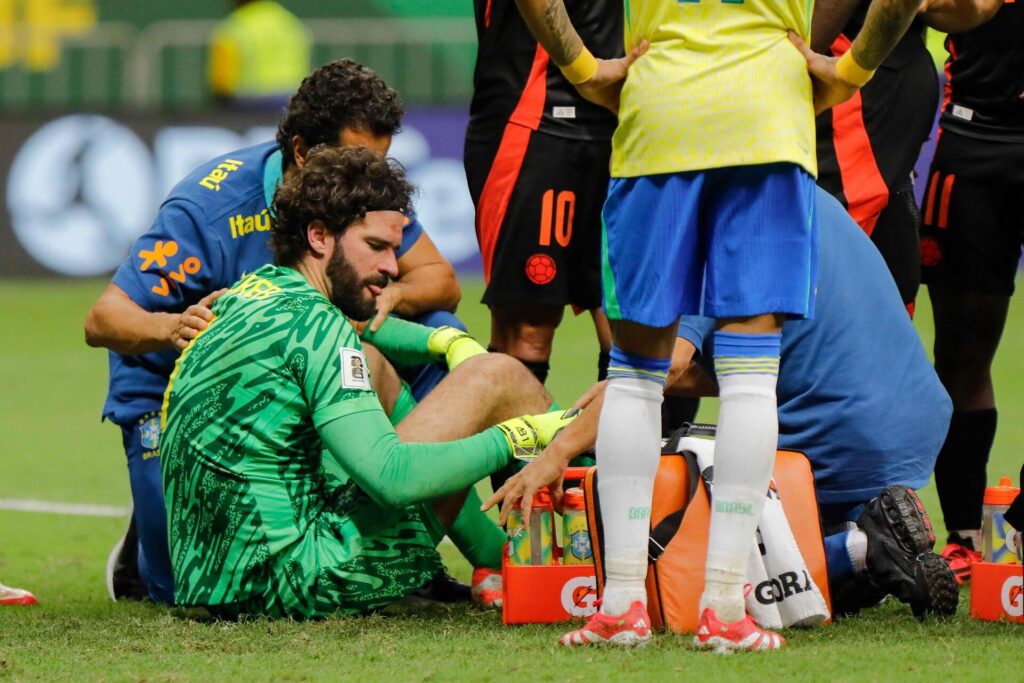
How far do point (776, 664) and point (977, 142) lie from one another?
2400 millimetres

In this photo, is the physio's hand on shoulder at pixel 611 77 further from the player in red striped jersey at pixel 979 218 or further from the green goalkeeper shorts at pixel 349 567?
the player in red striped jersey at pixel 979 218

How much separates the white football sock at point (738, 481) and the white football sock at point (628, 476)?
0.49 feet

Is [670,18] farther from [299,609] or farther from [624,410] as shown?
[299,609]

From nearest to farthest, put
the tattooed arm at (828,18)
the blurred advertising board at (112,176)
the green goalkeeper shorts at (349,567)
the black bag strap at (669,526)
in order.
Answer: the black bag strap at (669,526) → the green goalkeeper shorts at (349,567) → the tattooed arm at (828,18) → the blurred advertising board at (112,176)

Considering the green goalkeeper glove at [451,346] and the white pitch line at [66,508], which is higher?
the green goalkeeper glove at [451,346]

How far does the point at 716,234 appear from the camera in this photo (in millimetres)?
3410

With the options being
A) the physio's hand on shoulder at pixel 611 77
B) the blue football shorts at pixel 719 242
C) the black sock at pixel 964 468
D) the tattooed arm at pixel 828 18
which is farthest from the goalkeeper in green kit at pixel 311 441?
the black sock at pixel 964 468

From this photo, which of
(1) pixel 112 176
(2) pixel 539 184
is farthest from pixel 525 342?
(1) pixel 112 176

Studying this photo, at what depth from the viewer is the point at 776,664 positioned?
3266 millimetres

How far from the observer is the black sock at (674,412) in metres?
5.21

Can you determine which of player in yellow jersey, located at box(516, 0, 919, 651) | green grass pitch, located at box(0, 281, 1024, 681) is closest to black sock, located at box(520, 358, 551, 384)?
green grass pitch, located at box(0, 281, 1024, 681)

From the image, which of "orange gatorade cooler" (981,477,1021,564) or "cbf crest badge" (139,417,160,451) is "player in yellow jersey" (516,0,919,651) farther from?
"cbf crest badge" (139,417,160,451)

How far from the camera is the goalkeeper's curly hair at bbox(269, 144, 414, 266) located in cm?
402

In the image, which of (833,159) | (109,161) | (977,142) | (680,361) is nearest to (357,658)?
(680,361)
